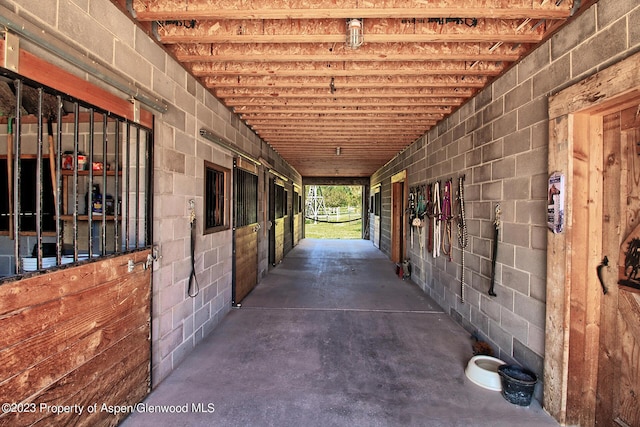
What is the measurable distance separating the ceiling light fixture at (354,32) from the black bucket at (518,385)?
2.61 meters

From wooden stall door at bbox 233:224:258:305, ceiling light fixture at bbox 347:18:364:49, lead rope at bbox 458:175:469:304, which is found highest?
ceiling light fixture at bbox 347:18:364:49

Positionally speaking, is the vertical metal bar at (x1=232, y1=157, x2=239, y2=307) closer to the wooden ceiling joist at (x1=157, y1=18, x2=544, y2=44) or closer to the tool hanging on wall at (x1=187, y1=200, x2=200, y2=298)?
the tool hanging on wall at (x1=187, y1=200, x2=200, y2=298)

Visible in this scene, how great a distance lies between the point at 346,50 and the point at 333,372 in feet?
8.74

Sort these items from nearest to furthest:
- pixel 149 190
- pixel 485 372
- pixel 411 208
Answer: pixel 149 190, pixel 485 372, pixel 411 208

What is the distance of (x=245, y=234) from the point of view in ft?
14.9

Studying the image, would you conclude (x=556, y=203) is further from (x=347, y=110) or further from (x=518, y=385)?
(x=347, y=110)

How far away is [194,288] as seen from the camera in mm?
2844

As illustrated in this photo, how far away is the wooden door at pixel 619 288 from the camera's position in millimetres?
1660

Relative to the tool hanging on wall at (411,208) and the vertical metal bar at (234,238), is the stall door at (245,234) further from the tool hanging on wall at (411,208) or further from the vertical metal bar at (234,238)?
the tool hanging on wall at (411,208)

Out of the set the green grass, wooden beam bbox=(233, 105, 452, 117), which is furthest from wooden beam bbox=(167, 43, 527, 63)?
the green grass

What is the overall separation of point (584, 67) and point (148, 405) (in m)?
3.63

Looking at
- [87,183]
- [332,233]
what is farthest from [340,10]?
[332,233]

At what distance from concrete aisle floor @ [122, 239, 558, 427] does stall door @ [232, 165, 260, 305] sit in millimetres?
349

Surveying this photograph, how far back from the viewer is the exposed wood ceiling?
6.12 ft
